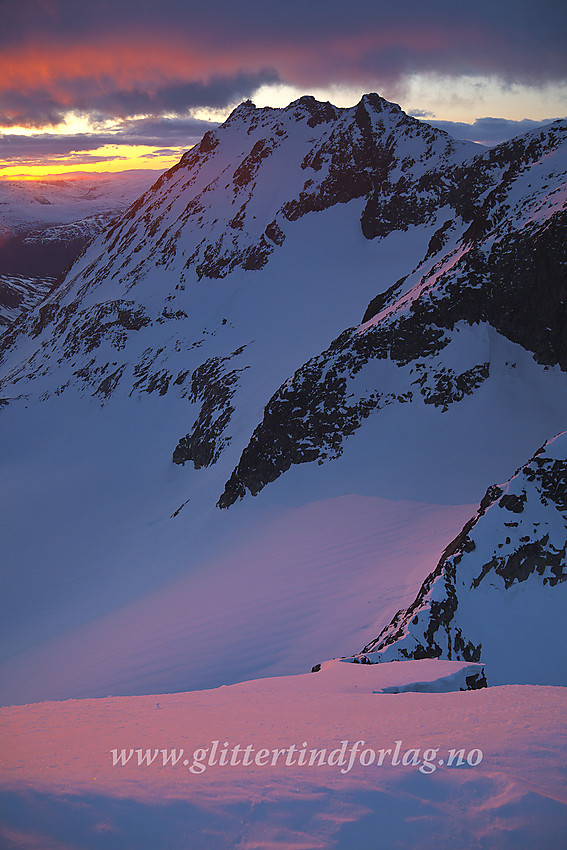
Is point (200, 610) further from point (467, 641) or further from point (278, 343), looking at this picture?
point (278, 343)

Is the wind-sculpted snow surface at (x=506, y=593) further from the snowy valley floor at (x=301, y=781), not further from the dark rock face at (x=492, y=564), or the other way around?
the snowy valley floor at (x=301, y=781)

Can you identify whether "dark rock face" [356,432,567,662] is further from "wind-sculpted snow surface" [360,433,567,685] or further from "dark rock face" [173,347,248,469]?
"dark rock face" [173,347,248,469]

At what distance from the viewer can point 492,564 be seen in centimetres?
977

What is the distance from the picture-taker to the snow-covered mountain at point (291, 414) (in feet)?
48.0

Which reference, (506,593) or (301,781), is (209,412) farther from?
(301,781)

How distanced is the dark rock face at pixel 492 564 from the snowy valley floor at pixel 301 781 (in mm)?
2889

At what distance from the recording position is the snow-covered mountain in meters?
14.6

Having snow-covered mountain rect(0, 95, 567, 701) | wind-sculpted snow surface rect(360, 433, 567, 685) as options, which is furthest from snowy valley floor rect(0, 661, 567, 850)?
snow-covered mountain rect(0, 95, 567, 701)

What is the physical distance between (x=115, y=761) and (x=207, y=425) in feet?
100

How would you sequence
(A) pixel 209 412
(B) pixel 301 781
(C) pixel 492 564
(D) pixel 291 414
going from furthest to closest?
(A) pixel 209 412 → (D) pixel 291 414 → (C) pixel 492 564 → (B) pixel 301 781

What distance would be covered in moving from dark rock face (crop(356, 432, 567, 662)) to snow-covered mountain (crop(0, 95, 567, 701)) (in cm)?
194

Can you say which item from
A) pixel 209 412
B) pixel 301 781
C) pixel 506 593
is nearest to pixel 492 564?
pixel 506 593

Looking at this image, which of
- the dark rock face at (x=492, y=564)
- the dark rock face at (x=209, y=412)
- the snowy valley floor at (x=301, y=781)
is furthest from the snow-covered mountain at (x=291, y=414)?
the snowy valley floor at (x=301, y=781)

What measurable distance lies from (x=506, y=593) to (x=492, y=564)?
0.56m
